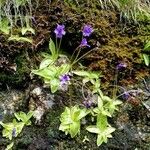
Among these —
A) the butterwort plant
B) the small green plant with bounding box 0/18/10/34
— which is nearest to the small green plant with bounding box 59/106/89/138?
the butterwort plant

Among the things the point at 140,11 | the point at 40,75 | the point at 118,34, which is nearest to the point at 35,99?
the point at 40,75

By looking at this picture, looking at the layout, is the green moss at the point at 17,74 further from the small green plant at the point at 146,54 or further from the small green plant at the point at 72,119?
the small green plant at the point at 146,54

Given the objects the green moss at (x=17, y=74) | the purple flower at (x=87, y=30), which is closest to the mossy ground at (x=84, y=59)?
the green moss at (x=17, y=74)

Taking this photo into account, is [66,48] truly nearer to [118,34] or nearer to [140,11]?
[118,34]

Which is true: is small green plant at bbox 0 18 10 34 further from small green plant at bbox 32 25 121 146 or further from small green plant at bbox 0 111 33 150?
small green plant at bbox 0 111 33 150

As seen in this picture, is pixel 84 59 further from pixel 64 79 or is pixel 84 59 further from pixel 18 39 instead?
pixel 18 39

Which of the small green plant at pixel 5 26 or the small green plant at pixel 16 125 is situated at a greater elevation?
the small green plant at pixel 5 26
